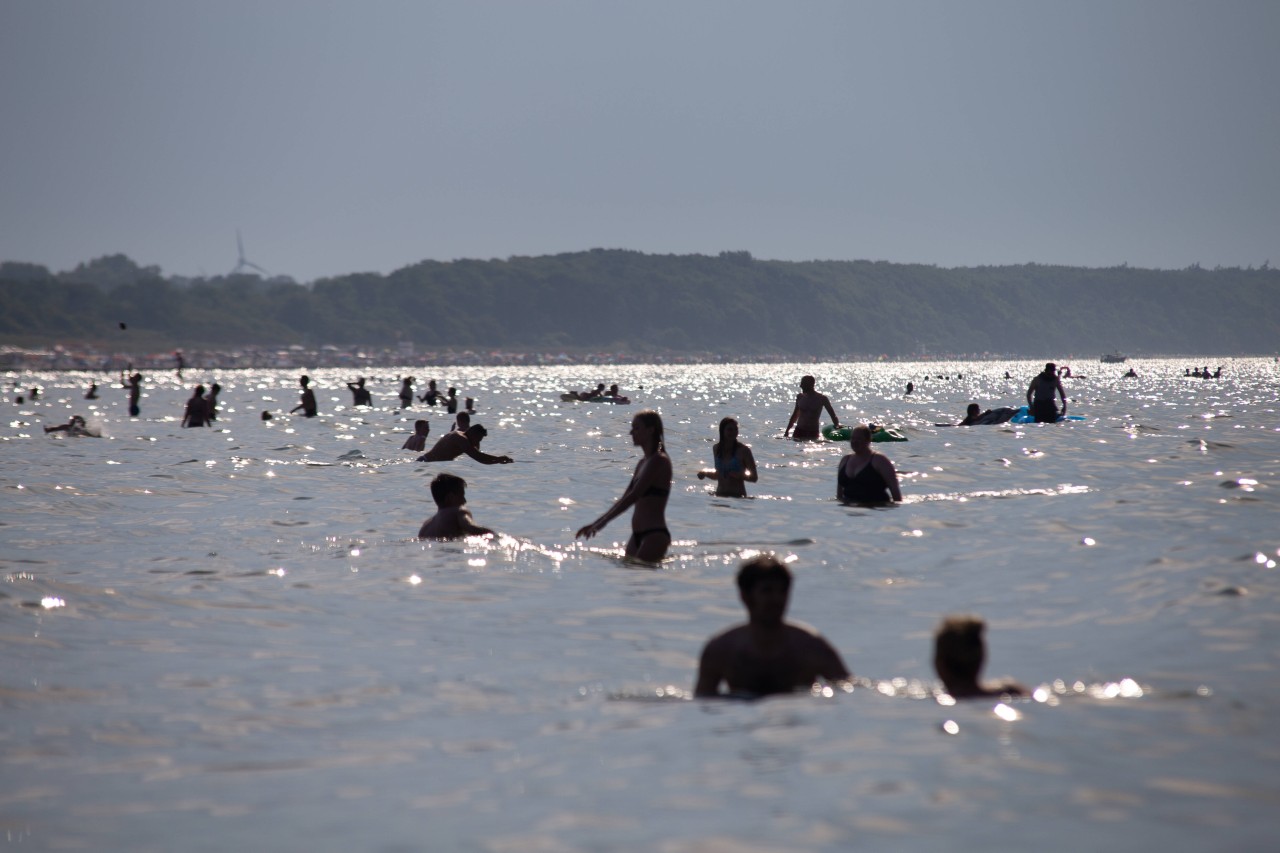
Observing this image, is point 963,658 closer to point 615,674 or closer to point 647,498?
point 615,674

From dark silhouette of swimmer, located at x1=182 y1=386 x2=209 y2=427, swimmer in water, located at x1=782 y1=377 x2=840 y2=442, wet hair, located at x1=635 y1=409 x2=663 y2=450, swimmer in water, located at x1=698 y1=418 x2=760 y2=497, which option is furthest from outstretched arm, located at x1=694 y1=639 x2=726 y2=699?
dark silhouette of swimmer, located at x1=182 y1=386 x2=209 y2=427

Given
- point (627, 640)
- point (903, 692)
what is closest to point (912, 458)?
point (627, 640)

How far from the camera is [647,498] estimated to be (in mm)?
11844

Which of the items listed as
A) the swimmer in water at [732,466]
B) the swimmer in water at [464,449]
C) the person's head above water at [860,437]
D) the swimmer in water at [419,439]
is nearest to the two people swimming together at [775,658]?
the person's head above water at [860,437]

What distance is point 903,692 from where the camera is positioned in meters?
6.70

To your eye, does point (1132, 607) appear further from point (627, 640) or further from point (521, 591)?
point (521, 591)

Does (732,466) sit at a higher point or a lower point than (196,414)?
higher

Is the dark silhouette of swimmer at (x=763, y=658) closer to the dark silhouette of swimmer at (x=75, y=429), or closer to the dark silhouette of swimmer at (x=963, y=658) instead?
the dark silhouette of swimmer at (x=963, y=658)

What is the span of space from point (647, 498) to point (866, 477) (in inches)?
187

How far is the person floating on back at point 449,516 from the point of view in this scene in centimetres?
1305

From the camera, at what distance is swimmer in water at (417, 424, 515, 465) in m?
21.7

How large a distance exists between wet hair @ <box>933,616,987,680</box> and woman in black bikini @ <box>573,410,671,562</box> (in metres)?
5.22

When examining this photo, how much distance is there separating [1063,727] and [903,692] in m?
0.98

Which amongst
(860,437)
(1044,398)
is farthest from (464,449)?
(1044,398)
